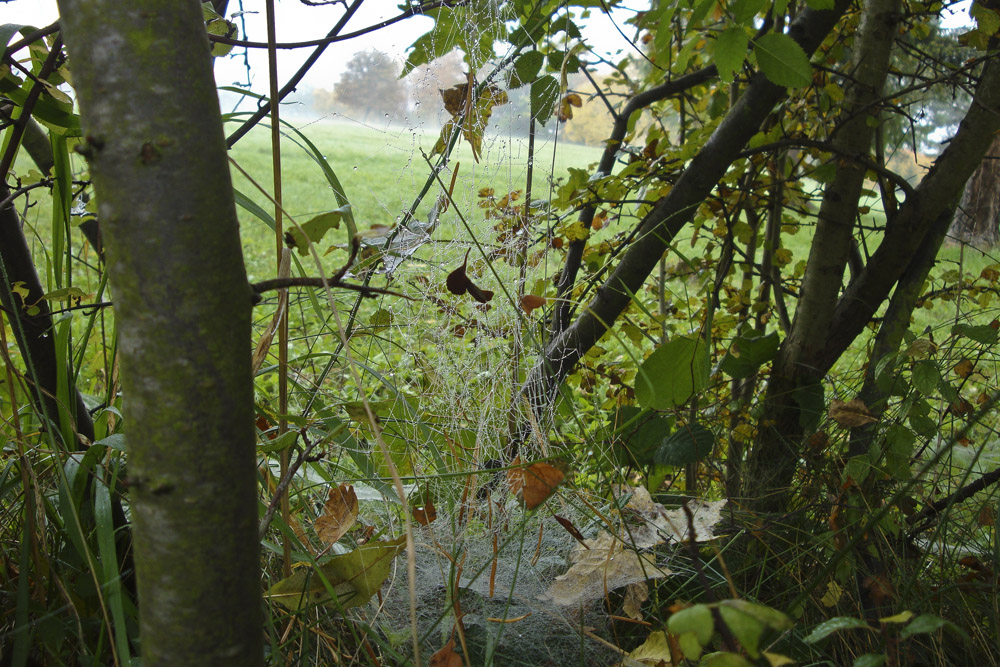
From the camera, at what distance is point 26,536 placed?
0.79 meters

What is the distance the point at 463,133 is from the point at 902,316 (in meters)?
1.07

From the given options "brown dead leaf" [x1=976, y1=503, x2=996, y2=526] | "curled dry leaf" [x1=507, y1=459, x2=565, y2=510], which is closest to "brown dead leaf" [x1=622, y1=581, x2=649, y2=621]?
"curled dry leaf" [x1=507, y1=459, x2=565, y2=510]

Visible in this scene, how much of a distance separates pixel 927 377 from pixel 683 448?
0.42 meters

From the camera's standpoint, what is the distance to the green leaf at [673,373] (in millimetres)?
1123

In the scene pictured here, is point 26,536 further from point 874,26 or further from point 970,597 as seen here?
point 874,26

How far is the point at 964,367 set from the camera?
4.72ft

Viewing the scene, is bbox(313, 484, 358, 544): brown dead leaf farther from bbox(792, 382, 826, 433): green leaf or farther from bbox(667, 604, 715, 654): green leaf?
bbox(792, 382, 826, 433): green leaf

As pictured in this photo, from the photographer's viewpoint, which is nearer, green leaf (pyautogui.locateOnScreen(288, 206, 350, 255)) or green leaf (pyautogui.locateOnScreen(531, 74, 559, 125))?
green leaf (pyautogui.locateOnScreen(288, 206, 350, 255))

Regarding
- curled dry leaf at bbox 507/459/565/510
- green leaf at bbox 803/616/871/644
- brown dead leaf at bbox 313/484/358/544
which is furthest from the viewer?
brown dead leaf at bbox 313/484/358/544

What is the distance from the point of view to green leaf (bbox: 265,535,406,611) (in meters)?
0.82

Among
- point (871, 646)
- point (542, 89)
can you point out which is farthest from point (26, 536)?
point (871, 646)

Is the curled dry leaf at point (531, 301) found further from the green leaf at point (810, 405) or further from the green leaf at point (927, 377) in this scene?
the green leaf at point (810, 405)

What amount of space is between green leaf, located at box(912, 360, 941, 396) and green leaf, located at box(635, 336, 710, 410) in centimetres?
36

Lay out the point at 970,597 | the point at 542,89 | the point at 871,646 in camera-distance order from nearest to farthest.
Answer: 1. the point at 871,646
2. the point at 970,597
3. the point at 542,89
